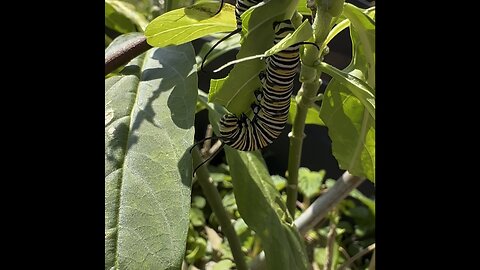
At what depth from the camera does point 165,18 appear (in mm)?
717

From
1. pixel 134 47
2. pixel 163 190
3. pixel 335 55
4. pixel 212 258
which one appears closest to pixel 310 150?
pixel 335 55

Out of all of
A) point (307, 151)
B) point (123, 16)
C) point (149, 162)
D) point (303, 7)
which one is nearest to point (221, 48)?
point (123, 16)

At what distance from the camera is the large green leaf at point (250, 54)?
616mm

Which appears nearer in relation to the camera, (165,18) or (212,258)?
(165,18)

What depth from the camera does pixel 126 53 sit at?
83 cm

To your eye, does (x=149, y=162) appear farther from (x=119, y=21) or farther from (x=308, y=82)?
(x=119, y=21)

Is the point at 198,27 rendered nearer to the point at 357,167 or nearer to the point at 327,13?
the point at 327,13

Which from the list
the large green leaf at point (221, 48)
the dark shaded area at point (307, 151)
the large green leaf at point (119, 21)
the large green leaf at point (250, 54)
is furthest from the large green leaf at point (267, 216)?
the dark shaded area at point (307, 151)

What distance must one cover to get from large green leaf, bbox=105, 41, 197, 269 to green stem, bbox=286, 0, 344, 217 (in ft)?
0.47

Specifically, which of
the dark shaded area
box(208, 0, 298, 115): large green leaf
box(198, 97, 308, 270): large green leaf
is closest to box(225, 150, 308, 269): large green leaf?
box(198, 97, 308, 270): large green leaf

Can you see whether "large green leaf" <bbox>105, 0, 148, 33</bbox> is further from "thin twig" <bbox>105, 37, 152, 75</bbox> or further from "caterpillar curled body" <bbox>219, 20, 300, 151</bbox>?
"caterpillar curled body" <bbox>219, 20, 300, 151</bbox>

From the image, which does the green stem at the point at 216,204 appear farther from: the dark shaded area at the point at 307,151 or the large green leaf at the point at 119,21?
the dark shaded area at the point at 307,151

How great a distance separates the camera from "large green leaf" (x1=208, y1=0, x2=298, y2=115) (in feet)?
→ 2.02

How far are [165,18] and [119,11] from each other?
0.48 m
